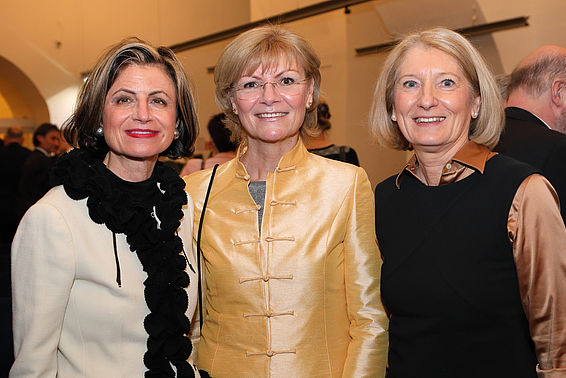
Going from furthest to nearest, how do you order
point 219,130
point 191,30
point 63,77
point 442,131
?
1. point 63,77
2. point 191,30
3. point 219,130
4. point 442,131

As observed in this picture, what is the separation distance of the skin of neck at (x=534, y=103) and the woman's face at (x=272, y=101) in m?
1.77

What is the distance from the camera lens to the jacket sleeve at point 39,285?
1572mm

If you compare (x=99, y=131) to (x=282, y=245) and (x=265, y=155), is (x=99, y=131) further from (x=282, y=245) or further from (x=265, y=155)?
(x=282, y=245)

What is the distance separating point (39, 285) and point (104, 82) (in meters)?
0.71

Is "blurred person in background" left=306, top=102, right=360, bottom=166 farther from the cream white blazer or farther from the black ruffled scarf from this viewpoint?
the cream white blazer

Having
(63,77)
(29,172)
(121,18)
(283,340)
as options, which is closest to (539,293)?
(283,340)

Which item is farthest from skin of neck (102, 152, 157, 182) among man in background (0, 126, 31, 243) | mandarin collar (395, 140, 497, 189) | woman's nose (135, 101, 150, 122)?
man in background (0, 126, 31, 243)

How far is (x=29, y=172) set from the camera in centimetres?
594

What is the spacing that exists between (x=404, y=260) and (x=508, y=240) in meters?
0.35

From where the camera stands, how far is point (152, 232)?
71.3 inches

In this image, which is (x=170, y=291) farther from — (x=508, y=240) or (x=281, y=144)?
(x=508, y=240)

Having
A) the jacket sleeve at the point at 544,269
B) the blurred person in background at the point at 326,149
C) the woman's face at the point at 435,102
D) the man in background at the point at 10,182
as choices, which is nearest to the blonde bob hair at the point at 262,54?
the woman's face at the point at 435,102

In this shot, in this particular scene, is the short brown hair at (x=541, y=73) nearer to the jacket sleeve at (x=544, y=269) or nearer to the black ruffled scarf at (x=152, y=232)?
the jacket sleeve at (x=544, y=269)

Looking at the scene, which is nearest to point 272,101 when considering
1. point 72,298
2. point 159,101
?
point 159,101
